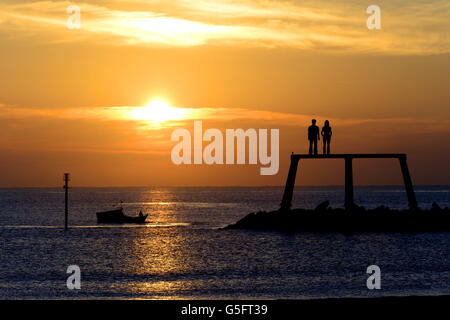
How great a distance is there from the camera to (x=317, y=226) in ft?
213

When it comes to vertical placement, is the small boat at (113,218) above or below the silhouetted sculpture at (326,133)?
below

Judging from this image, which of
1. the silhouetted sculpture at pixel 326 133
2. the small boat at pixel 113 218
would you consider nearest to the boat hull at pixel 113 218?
the small boat at pixel 113 218

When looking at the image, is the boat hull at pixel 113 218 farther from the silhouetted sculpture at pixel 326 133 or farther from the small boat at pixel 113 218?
the silhouetted sculpture at pixel 326 133

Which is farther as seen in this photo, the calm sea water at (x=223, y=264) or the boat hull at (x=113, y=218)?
the boat hull at (x=113, y=218)

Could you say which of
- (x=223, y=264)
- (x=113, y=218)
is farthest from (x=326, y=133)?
(x=113, y=218)

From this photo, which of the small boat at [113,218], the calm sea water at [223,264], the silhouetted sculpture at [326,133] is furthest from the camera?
the small boat at [113,218]

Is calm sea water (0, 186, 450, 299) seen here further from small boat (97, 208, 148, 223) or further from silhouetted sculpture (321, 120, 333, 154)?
small boat (97, 208, 148, 223)

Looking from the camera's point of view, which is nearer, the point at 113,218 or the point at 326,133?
the point at 326,133

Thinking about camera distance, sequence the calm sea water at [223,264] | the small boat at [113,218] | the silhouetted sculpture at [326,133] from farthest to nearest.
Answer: the small boat at [113,218] < the silhouetted sculpture at [326,133] < the calm sea water at [223,264]

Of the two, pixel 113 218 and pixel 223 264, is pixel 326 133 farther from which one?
pixel 113 218

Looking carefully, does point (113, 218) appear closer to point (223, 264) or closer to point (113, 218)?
point (113, 218)

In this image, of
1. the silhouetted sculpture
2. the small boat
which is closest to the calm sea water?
the silhouetted sculpture
